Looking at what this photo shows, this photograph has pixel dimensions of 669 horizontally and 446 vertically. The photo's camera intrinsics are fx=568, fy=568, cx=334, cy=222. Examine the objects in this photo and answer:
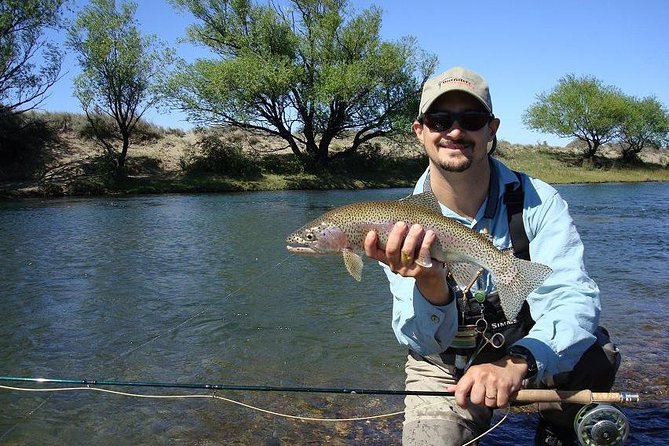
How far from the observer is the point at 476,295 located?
3.51 metres

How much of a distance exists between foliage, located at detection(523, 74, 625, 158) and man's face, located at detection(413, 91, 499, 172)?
65.6 metres

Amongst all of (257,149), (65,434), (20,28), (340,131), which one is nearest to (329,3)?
(340,131)

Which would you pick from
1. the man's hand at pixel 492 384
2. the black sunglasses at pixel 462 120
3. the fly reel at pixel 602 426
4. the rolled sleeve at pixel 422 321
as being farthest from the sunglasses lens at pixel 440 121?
the fly reel at pixel 602 426

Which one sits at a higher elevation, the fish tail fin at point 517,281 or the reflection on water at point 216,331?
the fish tail fin at point 517,281

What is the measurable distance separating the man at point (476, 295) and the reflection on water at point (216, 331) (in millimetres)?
1159

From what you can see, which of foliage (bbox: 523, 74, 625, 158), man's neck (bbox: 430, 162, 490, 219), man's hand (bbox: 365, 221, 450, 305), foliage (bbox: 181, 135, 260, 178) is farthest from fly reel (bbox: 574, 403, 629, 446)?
foliage (bbox: 523, 74, 625, 158)

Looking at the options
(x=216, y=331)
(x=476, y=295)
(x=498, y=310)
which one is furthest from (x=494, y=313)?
→ (x=216, y=331)

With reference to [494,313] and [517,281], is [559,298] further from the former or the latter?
[494,313]

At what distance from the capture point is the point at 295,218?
20.8 m

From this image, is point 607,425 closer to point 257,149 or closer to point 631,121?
point 257,149

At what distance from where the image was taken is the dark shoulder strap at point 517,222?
3.55 metres

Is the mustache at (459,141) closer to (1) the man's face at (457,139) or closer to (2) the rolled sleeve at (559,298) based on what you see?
(1) the man's face at (457,139)

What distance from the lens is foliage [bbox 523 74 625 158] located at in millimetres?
62281

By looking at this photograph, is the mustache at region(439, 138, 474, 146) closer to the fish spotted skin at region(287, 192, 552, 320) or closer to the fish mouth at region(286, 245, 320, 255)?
the fish spotted skin at region(287, 192, 552, 320)
